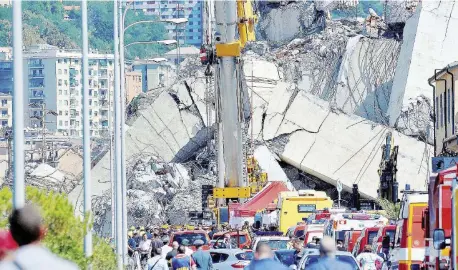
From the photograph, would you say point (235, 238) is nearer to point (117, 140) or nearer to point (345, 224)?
point (117, 140)

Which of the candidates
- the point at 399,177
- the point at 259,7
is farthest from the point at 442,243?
the point at 259,7

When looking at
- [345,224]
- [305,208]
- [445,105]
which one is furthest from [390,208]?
[345,224]

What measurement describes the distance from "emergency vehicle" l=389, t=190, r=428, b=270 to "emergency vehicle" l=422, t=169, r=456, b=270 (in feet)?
7.95

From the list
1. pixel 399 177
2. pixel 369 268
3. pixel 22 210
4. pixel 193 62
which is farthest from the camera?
pixel 193 62

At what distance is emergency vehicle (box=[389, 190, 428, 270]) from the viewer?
78.7 ft

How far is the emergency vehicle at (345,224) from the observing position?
114 ft

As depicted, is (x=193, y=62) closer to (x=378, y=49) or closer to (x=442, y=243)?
(x=378, y=49)

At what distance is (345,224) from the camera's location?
115 ft

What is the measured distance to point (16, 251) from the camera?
Answer: 8750 mm

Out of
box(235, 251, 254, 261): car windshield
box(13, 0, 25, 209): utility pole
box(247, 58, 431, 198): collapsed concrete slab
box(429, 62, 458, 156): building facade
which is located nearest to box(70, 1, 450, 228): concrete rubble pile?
box(247, 58, 431, 198): collapsed concrete slab

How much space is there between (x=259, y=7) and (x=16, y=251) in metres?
110

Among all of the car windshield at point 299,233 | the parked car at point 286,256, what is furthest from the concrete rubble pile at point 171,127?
the parked car at point 286,256

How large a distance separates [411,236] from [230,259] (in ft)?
29.4

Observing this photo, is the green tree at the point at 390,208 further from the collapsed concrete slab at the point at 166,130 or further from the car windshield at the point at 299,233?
the collapsed concrete slab at the point at 166,130
